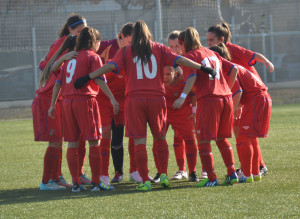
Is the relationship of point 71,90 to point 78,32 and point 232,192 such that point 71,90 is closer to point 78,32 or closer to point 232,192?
point 78,32

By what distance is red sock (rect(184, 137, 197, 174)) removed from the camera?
6469 mm

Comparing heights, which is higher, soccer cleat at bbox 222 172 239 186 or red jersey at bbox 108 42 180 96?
red jersey at bbox 108 42 180 96

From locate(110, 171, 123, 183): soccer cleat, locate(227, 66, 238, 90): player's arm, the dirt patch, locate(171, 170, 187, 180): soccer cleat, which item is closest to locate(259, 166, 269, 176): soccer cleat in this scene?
locate(171, 170, 187, 180): soccer cleat

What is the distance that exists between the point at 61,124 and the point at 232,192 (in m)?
2.15

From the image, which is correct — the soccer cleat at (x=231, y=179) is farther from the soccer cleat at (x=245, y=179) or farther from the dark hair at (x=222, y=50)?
the dark hair at (x=222, y=50)

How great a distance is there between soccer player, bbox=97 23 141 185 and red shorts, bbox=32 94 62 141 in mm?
619

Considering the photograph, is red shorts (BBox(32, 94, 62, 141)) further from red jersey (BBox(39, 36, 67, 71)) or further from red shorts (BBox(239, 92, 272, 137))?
red shorts (BBox(239, 92, 272, 137))

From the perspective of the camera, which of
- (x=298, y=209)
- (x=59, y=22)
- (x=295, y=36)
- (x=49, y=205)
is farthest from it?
(x=295, y=36)

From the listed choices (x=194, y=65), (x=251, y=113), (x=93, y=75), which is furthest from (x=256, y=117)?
(x=93, y=75)

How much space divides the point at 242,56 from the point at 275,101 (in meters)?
12.9

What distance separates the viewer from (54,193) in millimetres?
5938

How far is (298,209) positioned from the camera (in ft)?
14.9

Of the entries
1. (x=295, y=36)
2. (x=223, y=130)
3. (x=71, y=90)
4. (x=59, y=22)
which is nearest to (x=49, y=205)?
(x=71, y=90)

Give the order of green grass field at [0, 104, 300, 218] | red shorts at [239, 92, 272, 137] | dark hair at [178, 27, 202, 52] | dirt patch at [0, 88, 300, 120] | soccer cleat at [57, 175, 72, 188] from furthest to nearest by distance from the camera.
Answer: dirt patch at [0, 88, 300, 120] → soccer cleat at [57, 175, 72, 188] → red shorts at [239, 92, 272, 137] → dark hair at [178, 27, 202, 52] → green grass field at [0, 104, 300, 218]
